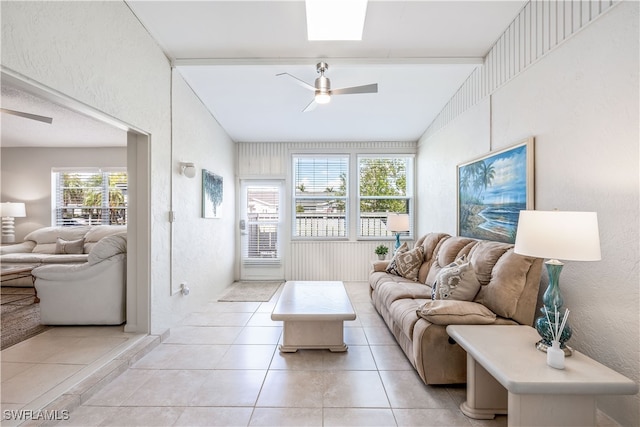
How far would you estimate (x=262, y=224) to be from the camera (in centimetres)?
584

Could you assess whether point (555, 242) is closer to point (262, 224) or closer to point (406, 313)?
point (406, 313)

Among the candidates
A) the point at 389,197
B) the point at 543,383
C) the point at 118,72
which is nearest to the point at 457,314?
the point at 543,383

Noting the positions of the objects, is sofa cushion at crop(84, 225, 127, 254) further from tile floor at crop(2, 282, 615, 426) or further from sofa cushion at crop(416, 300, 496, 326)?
sofa cushion at crop(416, 300, 496, 326)

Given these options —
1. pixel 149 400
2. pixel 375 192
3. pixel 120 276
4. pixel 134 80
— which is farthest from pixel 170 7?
pixel 375 192

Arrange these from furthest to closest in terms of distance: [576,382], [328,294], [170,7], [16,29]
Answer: [328,294]
[170,7]
[16,29]
[576,382]

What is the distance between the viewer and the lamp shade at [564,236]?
1529 mm

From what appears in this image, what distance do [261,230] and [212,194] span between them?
5.27ft

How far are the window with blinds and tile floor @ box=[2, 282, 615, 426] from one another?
13.0 feet

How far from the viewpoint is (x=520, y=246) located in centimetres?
175

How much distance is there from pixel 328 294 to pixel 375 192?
300cm

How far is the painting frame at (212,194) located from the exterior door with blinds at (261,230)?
980 millimetres

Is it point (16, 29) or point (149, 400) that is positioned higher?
point (16, 29)

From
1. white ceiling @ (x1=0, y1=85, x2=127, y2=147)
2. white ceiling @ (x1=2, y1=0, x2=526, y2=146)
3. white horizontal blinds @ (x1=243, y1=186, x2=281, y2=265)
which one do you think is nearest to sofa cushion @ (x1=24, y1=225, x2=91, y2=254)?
white ceiling @ (x1=0, y1=85, x2=127, y2=147)

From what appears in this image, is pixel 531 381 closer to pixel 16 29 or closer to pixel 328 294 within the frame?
pixel 328 294
